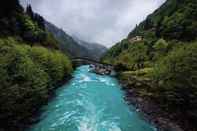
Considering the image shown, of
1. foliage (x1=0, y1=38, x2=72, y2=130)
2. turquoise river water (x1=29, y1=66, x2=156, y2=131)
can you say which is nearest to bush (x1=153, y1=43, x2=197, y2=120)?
turquoise river water (x1=29, y1=66, x2=156, y2=131)

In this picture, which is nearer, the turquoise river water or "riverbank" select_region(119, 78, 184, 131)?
the turquoise river water

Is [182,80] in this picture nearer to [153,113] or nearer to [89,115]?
[153,113]

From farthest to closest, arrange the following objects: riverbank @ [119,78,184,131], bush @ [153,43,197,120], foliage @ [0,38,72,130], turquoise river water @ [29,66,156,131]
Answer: riverbank @ [119,78,184,131]
turquoise river water @ [29,66,156,131]
bush @ [153,43,197,120]
foliage @ [0,38,72,130]

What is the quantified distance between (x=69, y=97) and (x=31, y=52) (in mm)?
10892

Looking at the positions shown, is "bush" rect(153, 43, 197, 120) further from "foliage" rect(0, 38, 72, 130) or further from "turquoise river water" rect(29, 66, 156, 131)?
"foliage" rect(0, 38, 72, 130)

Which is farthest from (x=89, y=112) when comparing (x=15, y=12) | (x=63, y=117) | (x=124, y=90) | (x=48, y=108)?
(x=15, y=12)

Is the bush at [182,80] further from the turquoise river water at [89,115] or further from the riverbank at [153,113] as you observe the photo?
the turquoise river water at [89,115]

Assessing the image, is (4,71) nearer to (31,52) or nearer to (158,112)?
(31,52)

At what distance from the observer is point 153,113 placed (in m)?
29.7

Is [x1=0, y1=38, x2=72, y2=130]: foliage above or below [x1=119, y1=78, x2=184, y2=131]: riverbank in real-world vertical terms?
above

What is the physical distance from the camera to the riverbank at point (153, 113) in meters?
24.9

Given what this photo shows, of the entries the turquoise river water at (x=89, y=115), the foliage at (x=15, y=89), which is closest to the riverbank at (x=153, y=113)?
the turquoise river water at (x=89, y=115)

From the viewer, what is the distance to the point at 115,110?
31.6 metres

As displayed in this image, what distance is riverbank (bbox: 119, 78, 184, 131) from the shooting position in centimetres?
2490
